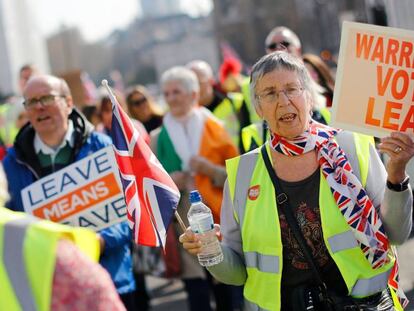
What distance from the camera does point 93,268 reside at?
1.93 metres

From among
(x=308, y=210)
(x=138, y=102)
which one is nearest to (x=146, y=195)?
(x=308, y=210)

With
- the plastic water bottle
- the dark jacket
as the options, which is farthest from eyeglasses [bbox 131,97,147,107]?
the plastic water bottle

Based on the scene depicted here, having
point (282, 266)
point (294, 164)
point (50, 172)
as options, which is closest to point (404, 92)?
point (294, 164)

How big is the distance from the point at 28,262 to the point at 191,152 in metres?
4.20

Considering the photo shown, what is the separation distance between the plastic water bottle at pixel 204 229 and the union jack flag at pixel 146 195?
0.30 m

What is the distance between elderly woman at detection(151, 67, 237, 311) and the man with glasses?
1.18 meters

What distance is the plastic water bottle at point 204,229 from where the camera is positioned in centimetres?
321

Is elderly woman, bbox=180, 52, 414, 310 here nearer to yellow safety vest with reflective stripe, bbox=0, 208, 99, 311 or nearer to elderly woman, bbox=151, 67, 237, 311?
yellow safety vest with reflective stripe, bbox=0, 208, 99, 311

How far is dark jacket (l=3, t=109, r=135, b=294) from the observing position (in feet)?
15.2

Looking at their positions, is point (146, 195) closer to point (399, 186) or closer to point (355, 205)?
point (355, 205)

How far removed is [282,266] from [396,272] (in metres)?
0.48

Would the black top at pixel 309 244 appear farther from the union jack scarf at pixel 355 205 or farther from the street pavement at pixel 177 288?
the street pavement at pixel 177 288

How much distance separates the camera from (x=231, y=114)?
23.9ft

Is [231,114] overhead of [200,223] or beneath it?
beneath
